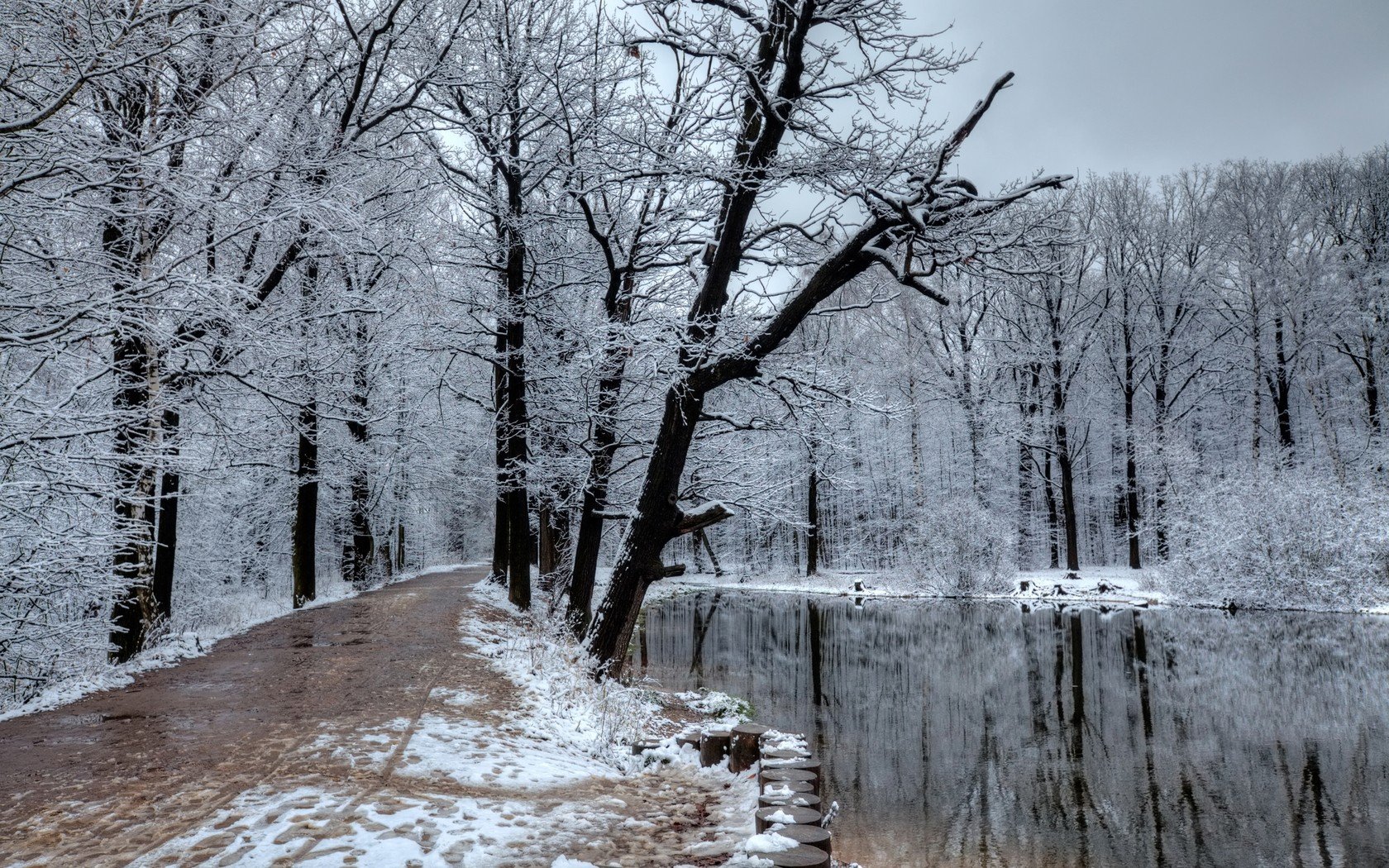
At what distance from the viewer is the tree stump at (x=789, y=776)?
561 centimetres

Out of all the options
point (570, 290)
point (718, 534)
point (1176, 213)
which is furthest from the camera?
point (718, 534)

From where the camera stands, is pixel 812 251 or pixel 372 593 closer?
pixel 812 251

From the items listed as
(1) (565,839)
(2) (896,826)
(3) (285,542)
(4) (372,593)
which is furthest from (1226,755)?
(3) (285,542)

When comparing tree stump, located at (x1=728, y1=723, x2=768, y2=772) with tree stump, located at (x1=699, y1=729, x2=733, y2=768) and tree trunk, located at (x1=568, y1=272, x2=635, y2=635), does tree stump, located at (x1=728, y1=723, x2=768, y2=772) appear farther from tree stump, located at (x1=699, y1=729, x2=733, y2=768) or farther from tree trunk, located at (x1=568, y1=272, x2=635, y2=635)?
tree trunk, located at (x1=568, y1=272, x2=635, y2=635)

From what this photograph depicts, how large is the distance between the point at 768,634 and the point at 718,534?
28230mm

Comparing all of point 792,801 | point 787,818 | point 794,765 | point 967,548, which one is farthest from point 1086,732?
point 967,548

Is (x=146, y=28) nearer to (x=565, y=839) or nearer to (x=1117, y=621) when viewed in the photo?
(x=565, y=839)

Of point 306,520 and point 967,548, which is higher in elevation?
point 306,520

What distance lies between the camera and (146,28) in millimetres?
5180

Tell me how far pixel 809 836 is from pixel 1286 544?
21.5m

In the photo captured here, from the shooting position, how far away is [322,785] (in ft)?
16.2

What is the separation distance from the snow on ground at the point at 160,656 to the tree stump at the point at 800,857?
6.91 metres

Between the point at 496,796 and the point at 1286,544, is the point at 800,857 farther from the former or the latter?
the point at 1286,544

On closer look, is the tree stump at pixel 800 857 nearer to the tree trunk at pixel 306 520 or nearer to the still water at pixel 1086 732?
the still water at pixel 1086 732
